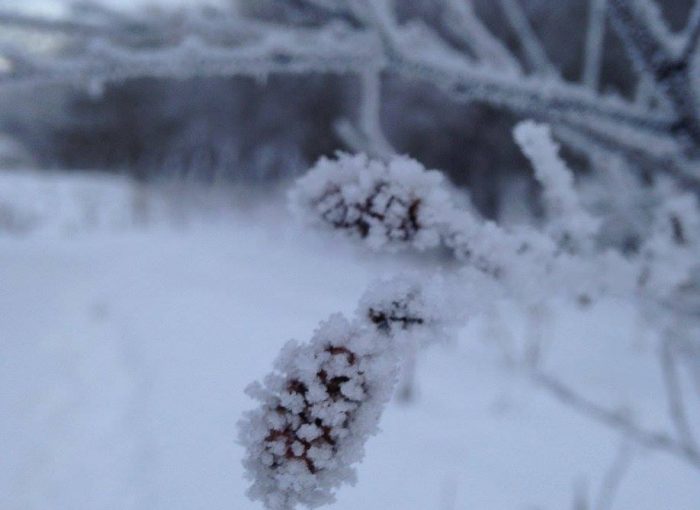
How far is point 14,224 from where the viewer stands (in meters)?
10.3

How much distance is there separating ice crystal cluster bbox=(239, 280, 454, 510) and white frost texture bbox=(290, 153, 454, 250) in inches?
4.3

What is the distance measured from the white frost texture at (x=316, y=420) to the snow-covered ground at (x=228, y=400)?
4.4 inches

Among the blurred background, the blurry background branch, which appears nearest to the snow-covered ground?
the blurred background

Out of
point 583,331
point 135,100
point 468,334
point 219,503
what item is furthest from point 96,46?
point 135,100

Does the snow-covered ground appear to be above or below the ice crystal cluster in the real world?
above

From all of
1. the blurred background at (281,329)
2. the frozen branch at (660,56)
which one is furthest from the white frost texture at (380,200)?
the frozen branch at (660,56)

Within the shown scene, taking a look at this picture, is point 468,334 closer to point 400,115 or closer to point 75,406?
point 75,406

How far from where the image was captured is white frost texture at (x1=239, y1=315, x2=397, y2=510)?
35 centimetres

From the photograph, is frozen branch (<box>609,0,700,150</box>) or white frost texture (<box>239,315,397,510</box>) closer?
white frost texture (<box>239,315,397,510</box>)

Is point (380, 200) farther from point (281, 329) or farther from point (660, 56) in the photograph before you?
point (281, 329)

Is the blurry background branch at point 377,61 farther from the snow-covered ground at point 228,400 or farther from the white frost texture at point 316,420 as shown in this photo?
Answer: the white frost texture at point 316,420

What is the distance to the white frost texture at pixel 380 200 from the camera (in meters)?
0.44

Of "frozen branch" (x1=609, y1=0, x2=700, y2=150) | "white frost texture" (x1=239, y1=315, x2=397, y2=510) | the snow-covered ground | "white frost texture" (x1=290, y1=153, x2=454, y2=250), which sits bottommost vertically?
"white frost texture" (x1=239, y1=315, x2=397, y2=510)

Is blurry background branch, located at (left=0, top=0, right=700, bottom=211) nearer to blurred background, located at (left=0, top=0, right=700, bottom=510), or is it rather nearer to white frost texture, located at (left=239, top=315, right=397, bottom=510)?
blurred background, located at (left=0, top=0, right=700, bottom=510)
